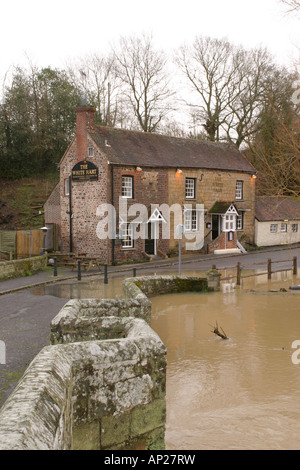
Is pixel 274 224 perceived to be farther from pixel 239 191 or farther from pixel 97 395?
pixel 97 395

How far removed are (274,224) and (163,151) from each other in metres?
11.6

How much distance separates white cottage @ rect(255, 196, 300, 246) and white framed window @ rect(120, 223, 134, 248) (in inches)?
459

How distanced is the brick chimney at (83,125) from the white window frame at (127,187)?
2.76 m

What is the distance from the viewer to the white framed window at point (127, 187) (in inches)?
986

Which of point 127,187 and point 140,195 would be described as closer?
point 127,187

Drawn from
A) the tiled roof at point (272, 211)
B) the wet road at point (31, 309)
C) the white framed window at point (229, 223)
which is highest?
the tiled roof at point (272, 211)

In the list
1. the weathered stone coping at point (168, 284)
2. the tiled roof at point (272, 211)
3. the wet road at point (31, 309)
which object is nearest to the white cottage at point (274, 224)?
the tiled roof at point (272, 211)

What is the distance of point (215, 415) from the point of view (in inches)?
269

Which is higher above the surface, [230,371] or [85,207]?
[85,207]

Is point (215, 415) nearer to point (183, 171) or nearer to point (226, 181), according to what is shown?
point (183, 171)

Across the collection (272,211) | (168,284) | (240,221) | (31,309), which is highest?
(272,211)

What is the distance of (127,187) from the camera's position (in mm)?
25172

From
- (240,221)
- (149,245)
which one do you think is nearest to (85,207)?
(149,245)

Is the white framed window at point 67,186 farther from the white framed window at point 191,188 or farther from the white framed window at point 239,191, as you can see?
the white framed window at point 239,191
